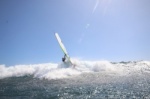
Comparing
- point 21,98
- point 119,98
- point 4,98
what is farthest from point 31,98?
→ point 119,98

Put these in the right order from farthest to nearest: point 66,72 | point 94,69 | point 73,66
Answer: point 94,69 < point 73,66 < point 66,72

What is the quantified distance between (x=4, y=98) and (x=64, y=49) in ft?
148

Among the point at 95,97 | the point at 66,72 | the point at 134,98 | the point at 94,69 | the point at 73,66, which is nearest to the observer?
the point at 134,98

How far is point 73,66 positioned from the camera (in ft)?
269

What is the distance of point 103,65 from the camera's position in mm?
96312

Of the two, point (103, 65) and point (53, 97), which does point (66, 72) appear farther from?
point (53, 97)

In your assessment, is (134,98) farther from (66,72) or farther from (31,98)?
(66,72)

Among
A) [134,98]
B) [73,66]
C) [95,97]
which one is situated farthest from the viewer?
[73,66]

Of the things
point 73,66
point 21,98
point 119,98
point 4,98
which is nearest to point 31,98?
point 21,98

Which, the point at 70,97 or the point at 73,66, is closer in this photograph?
the point at 70,97

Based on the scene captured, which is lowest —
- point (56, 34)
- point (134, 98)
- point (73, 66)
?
point (134, 98)

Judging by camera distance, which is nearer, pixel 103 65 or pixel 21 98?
pixel 21 98

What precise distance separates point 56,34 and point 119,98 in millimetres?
48745

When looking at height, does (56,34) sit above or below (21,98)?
above
